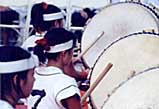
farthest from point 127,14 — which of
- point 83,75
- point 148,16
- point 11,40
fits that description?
point 11,40

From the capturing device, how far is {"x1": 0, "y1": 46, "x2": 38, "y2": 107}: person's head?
192 centimetres

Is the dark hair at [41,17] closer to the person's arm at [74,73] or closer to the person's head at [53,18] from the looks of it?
the person's head at [53,18]

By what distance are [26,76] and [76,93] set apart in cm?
44

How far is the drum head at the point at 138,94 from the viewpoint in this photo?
1.86m

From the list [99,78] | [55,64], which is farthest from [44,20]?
[99,78]

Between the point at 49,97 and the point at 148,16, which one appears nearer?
the point at 49,97

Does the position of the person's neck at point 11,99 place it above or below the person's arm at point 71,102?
above

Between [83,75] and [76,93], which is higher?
[76,93]

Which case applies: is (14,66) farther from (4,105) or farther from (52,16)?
(52,16)

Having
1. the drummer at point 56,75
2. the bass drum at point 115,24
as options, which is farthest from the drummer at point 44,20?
the drummer at point 56,75

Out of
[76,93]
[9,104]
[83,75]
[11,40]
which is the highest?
[9,104]

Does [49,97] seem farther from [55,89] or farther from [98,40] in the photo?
[98,40]

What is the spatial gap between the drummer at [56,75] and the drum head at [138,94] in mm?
440

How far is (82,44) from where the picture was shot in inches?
137
